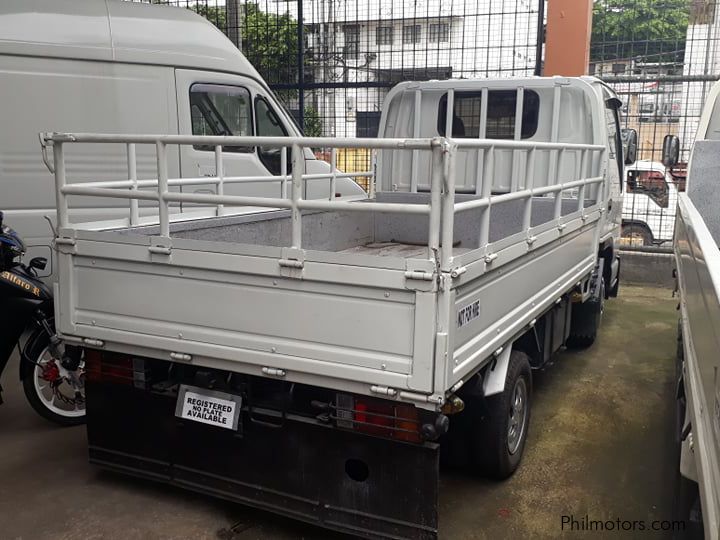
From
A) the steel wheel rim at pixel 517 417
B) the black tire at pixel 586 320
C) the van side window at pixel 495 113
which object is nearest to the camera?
the steel wheel rim at pixel 517 417

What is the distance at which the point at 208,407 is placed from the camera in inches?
123

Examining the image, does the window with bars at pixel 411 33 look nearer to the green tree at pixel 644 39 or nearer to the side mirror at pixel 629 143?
the green tree at pixel 644 39

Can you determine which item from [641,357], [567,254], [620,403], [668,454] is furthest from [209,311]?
[641,357]

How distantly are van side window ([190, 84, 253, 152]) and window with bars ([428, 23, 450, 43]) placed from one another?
3389 mm

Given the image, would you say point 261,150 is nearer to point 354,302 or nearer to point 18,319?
point 18,319

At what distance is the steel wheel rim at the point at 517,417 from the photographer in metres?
3.74

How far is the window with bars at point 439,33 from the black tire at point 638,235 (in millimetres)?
3491

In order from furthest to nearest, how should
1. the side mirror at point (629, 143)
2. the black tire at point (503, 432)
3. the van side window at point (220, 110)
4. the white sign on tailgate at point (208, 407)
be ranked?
the side mirror at point (629, 143)
the van side window at point (220, 110)
the black tire at point (503, 432)
the white sign on tailgate at point (208, 407)

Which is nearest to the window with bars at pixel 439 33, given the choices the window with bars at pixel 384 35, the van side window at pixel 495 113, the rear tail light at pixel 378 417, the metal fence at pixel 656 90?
the window with bars at pixel 384 35

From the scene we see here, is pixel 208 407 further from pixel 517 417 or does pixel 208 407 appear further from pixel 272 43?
pixel 272 43

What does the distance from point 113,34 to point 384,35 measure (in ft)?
14.9

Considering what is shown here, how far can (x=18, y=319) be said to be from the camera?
405 cm

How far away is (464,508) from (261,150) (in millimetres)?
4420

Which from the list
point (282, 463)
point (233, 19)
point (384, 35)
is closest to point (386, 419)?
point (282, 463)
